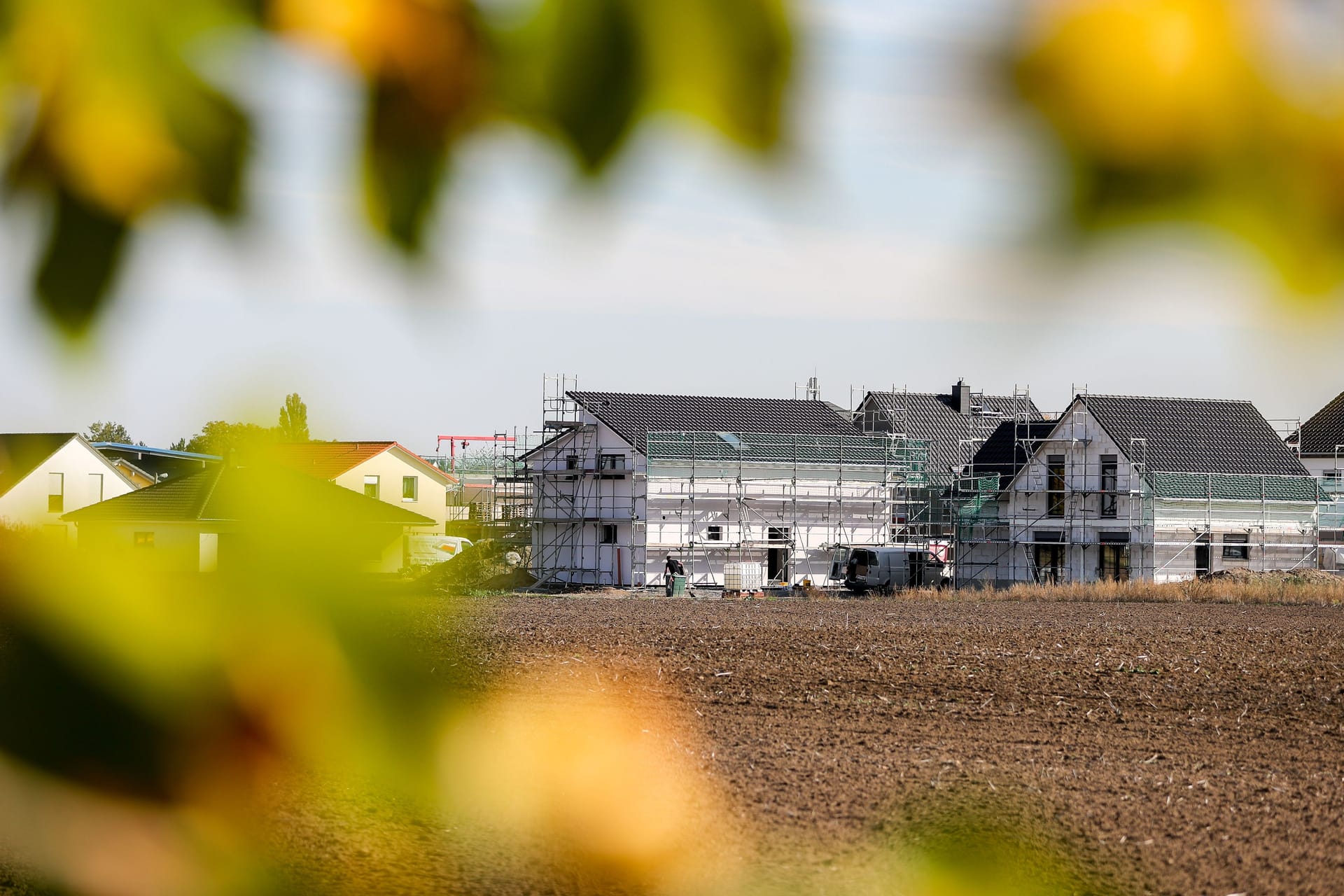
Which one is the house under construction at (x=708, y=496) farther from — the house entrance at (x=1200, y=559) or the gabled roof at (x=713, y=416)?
the house entrance at (x=1200, y=559)

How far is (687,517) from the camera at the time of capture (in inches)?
1570

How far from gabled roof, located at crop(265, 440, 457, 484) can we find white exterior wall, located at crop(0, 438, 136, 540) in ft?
0.34

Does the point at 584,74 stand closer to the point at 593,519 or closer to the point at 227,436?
the point at 227,436

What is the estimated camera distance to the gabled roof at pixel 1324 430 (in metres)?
0.74

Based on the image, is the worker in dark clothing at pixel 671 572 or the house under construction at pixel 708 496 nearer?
the worker in dark clothing at pixel 671 572

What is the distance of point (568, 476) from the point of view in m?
41.0

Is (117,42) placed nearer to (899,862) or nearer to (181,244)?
(181,244)

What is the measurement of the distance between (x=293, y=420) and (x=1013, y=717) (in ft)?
45.5

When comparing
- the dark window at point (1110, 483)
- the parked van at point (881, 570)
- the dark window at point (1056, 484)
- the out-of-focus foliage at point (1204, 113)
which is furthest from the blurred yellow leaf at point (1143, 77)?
the dark window at point (1110, 483)

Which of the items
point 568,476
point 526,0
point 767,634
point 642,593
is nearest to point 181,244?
point 526,0

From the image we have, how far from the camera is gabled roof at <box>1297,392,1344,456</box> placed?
2.42 feet

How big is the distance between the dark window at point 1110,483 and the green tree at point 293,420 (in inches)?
1540

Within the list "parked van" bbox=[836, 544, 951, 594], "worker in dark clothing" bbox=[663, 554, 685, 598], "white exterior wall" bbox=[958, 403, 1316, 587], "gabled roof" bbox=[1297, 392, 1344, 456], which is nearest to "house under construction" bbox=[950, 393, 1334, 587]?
"white exterior wall" bbox=[958, 403, 1316, 587]

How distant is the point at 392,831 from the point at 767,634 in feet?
72.2
